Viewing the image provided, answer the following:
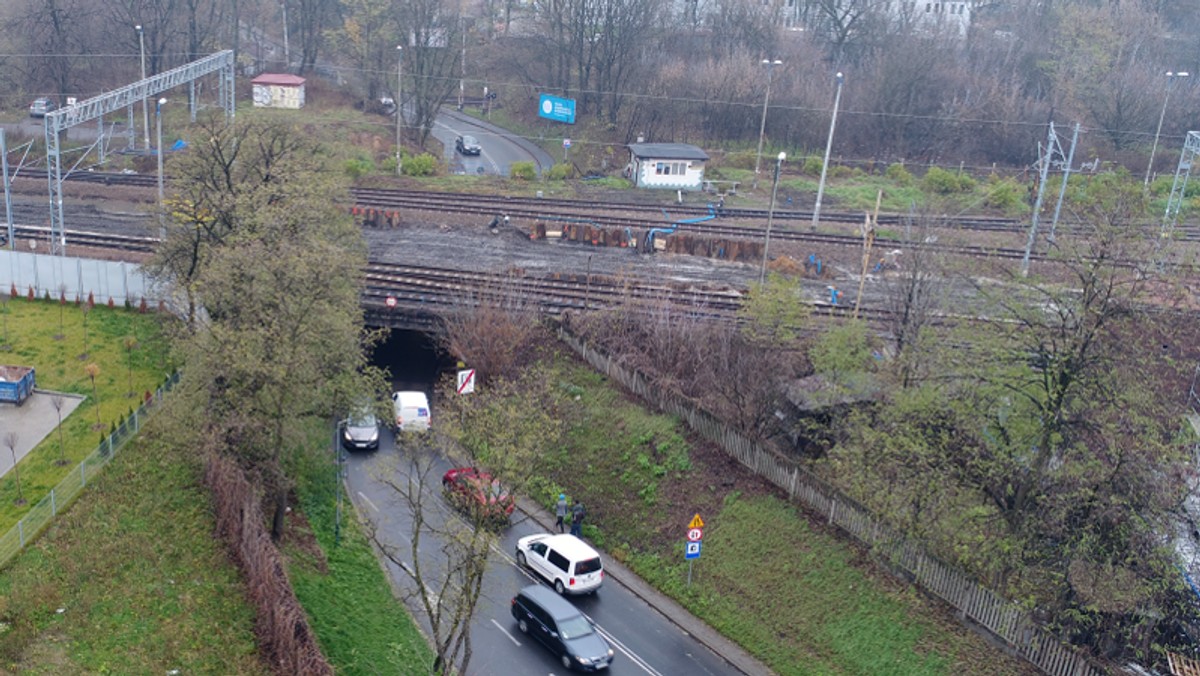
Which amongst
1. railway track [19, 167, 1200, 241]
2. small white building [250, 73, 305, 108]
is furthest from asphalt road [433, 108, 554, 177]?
small white building [250, 73, 305, 108]

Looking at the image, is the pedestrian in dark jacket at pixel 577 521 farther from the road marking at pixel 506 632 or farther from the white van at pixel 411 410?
the white van at pixel 411 410

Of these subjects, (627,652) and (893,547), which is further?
(893,547)

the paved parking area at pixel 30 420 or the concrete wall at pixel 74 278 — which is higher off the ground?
the concrete wall at pixel 74 278

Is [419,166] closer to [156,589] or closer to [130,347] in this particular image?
[130,347]

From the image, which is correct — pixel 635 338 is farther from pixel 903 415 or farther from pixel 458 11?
pixel 458 11

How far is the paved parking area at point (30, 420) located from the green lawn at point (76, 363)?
0.23m

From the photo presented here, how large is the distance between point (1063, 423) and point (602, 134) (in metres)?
50.2

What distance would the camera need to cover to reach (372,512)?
2430 centimetres

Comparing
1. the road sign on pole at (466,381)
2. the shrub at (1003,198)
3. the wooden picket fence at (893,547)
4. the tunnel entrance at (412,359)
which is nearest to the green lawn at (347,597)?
the road sign on pole at (466,381)

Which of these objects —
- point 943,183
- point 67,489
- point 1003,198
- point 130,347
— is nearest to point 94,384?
point 130,347

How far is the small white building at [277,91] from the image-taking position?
6275 centimetres

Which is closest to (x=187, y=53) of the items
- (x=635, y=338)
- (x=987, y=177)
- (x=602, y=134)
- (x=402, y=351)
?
(x=602, y=134)

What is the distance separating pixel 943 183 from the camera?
56.5m

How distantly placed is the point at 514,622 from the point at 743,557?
5653mm
